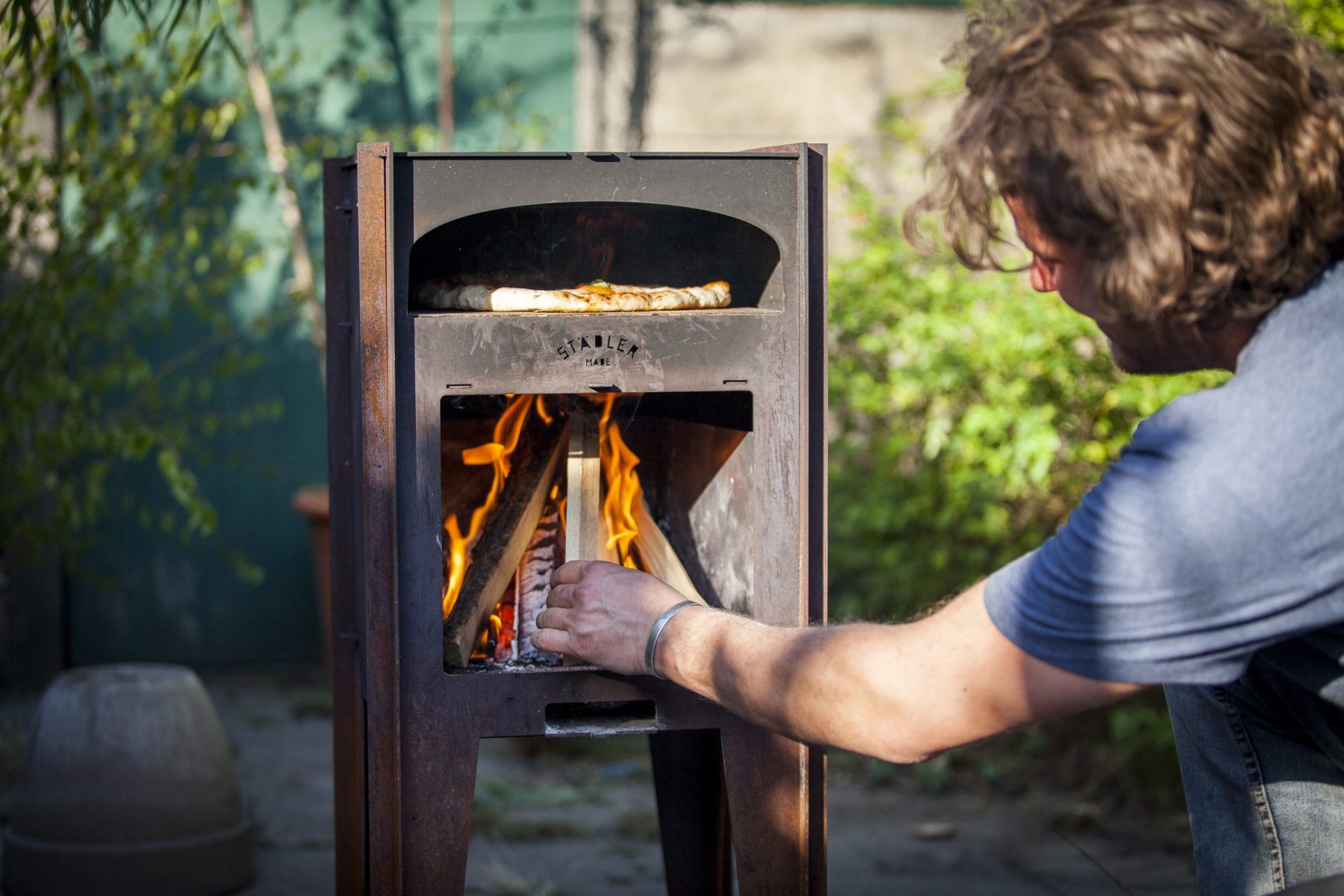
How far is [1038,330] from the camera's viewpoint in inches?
138

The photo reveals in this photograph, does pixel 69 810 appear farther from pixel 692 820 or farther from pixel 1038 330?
pixel 1038 330

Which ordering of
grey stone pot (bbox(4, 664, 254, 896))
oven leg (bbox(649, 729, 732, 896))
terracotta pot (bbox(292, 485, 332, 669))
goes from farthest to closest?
terracotta pot (bbox(292, 485, 332, 669)) < grey stone pot (bbox(4, 664, 254, 896)) < oven leg (bbox(649, 729, 732, 896))

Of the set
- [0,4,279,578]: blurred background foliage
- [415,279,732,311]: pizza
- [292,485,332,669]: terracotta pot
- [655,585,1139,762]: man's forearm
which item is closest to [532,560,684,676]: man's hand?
[655,585,1139,762]: man's forearm

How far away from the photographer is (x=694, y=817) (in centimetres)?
254

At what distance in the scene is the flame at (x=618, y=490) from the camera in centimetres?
224

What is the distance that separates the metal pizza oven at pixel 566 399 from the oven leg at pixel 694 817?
402mm

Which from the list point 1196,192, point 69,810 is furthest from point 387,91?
point 1196,192

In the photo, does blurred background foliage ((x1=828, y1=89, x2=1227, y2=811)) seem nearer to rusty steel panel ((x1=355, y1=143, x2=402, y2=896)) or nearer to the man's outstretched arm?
the man's outstretched arm

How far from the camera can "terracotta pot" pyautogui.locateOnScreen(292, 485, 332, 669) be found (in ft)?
15.6

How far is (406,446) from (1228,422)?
1144 millimetres

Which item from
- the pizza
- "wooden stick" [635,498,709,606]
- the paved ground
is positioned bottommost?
the paved ground

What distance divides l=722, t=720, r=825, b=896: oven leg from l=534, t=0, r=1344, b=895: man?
14.8 inches

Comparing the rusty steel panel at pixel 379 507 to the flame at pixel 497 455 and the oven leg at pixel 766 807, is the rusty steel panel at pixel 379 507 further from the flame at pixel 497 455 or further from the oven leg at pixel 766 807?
the oven leg at pixel 766 807

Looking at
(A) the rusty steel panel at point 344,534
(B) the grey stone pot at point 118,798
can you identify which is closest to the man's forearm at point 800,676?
(A) the rusty steel panel at point 344,534
